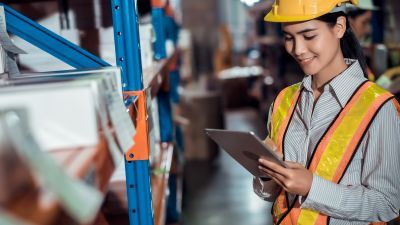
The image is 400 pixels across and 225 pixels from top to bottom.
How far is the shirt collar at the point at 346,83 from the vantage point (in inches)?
56.5

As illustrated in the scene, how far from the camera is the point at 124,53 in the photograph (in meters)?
1.39

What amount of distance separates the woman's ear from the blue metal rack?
2.24 ft

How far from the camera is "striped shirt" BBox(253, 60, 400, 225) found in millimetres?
1324

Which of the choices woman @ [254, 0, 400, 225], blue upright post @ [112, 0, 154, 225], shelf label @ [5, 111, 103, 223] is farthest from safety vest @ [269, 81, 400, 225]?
shelf label @ [5, 111, 103, 223]

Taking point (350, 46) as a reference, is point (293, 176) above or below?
below

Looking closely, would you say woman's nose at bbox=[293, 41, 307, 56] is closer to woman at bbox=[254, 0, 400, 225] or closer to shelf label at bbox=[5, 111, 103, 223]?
woman at bbox=[254, 0, 400, 225]

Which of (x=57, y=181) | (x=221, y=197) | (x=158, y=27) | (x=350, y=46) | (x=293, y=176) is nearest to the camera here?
(x=57, y=181)

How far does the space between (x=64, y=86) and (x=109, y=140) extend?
→ 145mm

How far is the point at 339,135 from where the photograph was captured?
54.6 inches

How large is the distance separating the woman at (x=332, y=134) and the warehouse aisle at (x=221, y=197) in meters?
2.38

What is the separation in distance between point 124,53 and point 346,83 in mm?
749

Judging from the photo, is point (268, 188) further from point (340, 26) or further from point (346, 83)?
point (340, 26)

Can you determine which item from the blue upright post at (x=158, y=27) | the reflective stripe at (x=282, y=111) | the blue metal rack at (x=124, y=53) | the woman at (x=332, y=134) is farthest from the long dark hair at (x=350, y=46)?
the blue upright post at (x=158, y=27)

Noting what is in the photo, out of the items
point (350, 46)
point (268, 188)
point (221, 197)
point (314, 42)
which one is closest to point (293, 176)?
point (268, 188)
